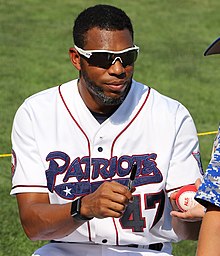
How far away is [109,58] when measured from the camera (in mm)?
5281

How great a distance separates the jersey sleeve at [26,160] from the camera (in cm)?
532

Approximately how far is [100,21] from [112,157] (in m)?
0.79

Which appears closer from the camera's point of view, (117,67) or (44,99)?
(117,67)

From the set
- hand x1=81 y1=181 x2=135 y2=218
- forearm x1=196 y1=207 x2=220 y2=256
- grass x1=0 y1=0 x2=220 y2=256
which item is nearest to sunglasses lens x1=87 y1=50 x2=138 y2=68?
hand x1=81 y1=181 x2=135 y2=218

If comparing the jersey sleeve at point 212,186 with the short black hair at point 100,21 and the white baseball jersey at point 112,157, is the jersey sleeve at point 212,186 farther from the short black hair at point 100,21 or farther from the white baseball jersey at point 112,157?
the short black hair at point 100,21

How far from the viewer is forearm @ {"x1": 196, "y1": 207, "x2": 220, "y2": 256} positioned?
133 inches

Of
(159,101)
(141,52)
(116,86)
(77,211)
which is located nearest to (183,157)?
(159,101)

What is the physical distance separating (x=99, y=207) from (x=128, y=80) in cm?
100

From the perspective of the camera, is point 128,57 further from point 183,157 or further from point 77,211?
point 77,211

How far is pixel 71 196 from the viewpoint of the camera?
17.6ft

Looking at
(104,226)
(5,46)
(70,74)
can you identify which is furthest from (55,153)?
(5,46)

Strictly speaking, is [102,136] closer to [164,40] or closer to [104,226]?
[104,226]

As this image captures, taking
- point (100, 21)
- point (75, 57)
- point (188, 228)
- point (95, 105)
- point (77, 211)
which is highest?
point (100, 21)

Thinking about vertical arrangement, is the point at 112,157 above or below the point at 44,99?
below
